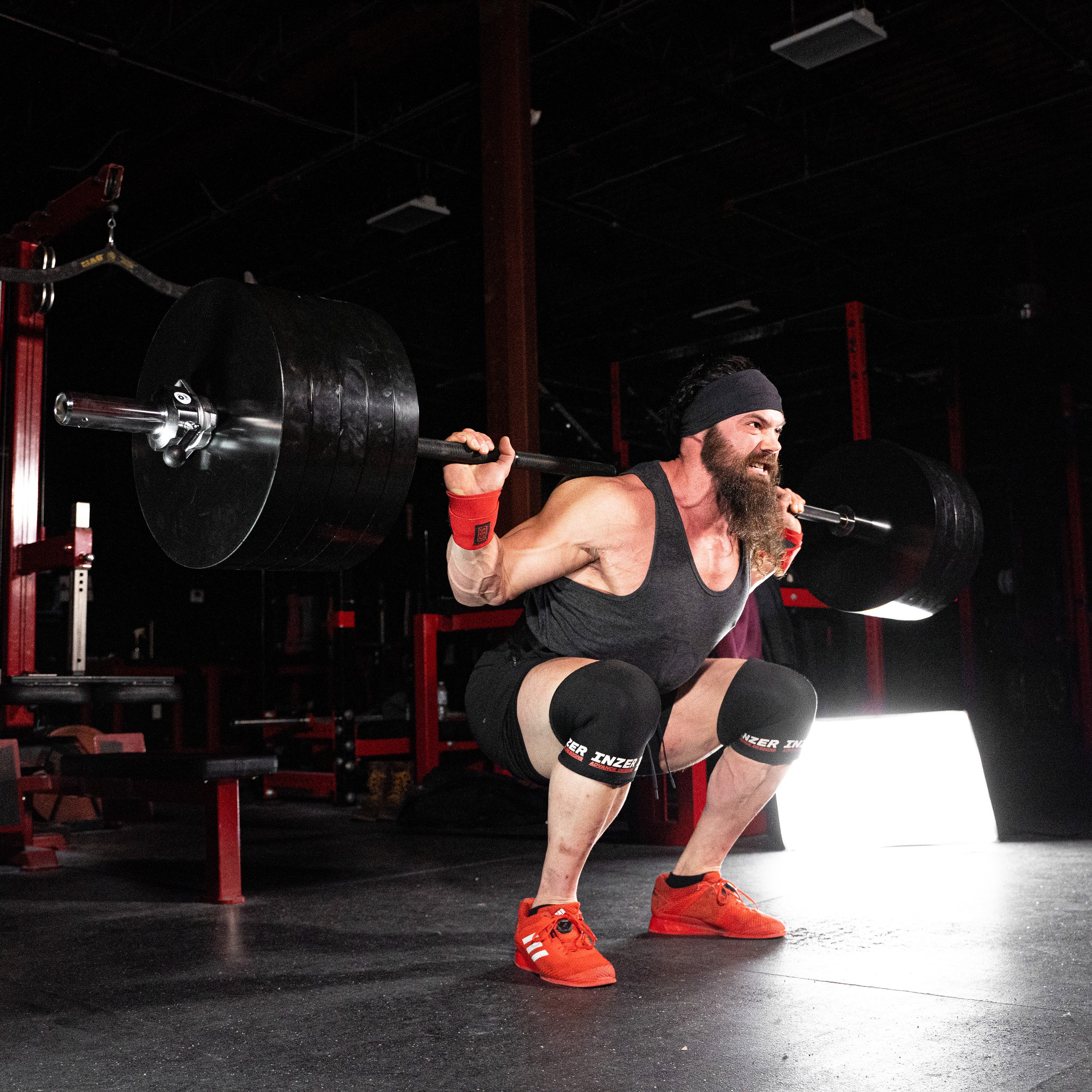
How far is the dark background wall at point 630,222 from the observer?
6008mm

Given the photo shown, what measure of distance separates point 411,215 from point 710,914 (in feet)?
20.8

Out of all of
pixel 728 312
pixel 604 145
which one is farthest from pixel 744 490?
pixel 728 312

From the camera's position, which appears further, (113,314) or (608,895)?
(113,314)

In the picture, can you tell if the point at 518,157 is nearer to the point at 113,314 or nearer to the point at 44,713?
the point at 44,713

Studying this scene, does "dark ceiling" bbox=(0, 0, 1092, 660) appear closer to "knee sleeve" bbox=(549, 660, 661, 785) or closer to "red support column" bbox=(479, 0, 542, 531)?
"red support column" bbox=(479, 0, 542, 531)

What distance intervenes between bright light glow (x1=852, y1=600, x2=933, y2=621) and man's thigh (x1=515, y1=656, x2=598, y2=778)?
1111 mm

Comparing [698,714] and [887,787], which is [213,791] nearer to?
[698,714]

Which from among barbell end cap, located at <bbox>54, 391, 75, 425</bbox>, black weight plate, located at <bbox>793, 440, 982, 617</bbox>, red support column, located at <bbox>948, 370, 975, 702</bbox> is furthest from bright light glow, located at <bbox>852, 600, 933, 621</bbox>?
red support column, located at <bbox>948, 370, 975, 702</bbox>

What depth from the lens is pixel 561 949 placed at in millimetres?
1749

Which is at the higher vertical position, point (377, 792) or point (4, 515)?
point (4, 515)

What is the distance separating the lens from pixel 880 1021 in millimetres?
1482

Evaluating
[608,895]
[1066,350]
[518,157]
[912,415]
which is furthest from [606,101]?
[912,415]

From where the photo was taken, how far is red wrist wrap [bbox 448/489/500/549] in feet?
5.91

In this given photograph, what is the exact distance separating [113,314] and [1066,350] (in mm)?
7253
